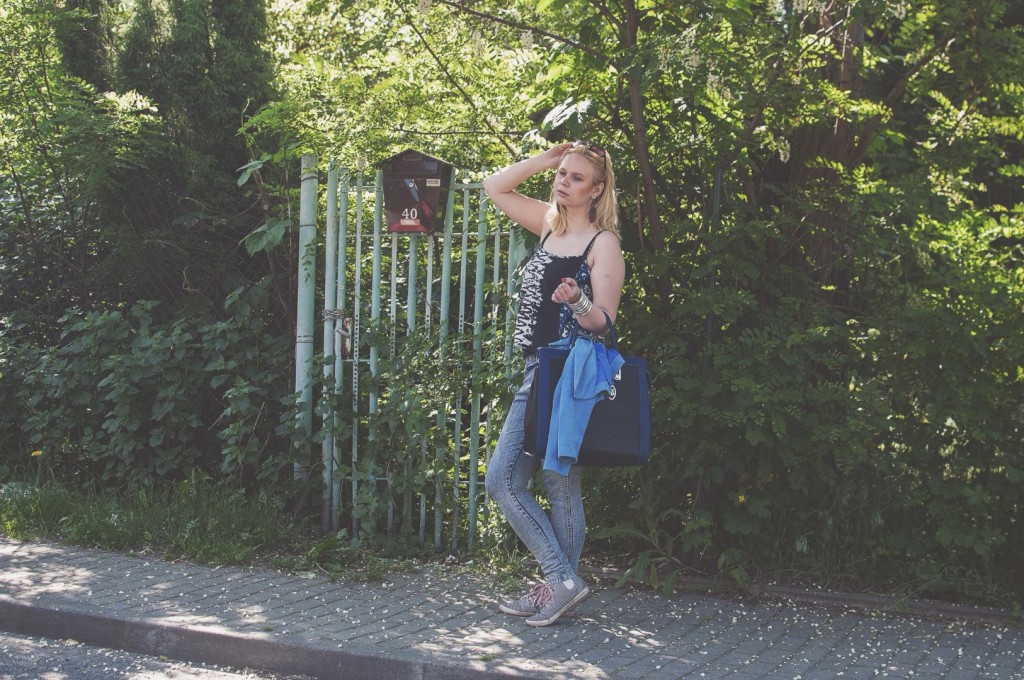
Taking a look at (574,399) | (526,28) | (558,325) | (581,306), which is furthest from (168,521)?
(526,28)

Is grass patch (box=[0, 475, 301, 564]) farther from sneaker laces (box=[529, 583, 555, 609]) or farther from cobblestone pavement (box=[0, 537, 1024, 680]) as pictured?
sneaker laces (box=[529, 583, 555, 609])

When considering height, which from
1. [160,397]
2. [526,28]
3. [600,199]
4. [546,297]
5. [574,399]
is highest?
[526,28]

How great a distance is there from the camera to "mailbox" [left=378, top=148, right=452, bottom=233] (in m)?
5.89

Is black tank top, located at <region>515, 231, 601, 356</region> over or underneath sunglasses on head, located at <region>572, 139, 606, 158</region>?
underneath

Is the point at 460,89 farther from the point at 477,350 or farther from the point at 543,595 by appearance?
the point at 543,595

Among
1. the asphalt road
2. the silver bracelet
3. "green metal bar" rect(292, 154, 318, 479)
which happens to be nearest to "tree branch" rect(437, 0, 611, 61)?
the silver bracelet

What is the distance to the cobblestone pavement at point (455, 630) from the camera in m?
4.26

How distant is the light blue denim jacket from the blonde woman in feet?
0.53

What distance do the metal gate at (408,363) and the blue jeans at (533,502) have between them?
0.77 metres

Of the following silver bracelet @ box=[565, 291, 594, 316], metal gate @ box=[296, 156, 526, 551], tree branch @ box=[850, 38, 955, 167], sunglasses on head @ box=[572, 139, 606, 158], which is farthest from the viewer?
metal gate @ box=[296, 156, 526, 551]

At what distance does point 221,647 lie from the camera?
176 inches

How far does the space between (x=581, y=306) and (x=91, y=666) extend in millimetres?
2448

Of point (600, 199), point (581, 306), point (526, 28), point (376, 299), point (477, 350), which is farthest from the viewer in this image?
point (376, 299)

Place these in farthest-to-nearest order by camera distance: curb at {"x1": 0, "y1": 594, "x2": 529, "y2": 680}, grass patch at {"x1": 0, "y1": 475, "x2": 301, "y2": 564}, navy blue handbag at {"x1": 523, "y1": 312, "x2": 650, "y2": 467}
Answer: grass patch at {"x1": 0, "y1": 475, "x2": 301, "y2": 564} → navy blue handbag at {"x1": 523, "y1": 312, "x2": 650, "y2": 467} → curb at {"x1": 0, "y1": 594, "x2": 529, "y2": 680}
